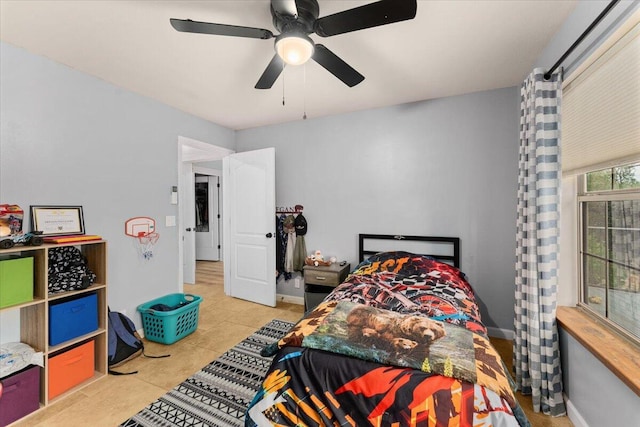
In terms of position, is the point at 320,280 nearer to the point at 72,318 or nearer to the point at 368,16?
the point at 72,318

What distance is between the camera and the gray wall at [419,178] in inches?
111

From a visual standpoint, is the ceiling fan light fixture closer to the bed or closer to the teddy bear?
the bed

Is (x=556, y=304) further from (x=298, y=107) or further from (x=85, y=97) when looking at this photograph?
(x=85, y=97)

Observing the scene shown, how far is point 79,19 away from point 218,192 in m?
4.72

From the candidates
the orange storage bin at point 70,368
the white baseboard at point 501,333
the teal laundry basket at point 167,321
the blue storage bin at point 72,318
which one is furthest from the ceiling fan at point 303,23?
the white baseboard at point 501,333

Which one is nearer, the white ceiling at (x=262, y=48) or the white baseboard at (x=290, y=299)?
the white ceiling at (x=262, y=48)

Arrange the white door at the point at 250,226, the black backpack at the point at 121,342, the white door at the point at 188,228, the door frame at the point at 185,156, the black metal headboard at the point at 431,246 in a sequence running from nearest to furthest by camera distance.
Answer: the black backpack at the point at 121,342, the black metal headboard at the point at 431,246, the door frame at the point at 185,156, the white door at the point at 250,226, the white door at the point at 188,228

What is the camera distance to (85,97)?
7.97 feet

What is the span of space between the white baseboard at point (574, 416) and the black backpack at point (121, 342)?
308 centimetres

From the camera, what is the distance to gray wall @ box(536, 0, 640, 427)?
4.23 feet

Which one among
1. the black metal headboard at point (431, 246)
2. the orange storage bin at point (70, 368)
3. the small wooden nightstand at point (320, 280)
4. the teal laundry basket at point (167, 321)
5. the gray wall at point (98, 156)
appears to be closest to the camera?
the orange storage bin at point (70, 368)

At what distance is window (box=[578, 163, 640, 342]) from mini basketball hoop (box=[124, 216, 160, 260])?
3.76 m

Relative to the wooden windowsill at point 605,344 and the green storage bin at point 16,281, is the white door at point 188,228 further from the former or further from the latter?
the wooden windowsill at point 605,344

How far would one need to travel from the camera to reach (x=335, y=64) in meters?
1.76
